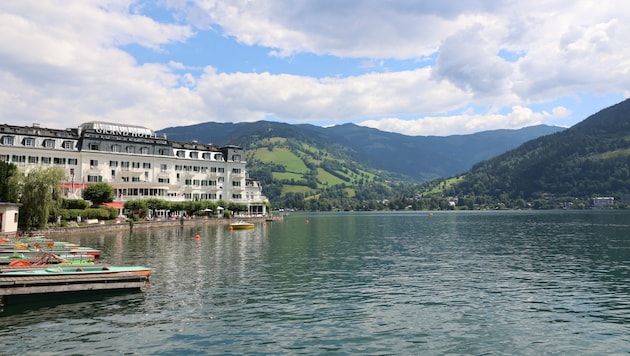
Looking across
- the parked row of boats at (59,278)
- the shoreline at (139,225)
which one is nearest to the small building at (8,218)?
the shoreline at (139,225)

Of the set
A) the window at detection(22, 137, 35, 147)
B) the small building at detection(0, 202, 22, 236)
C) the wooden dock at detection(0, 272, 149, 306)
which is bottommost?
the wooden dock at detection(0, 272, 149, 306)

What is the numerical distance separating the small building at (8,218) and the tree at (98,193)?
127 ft

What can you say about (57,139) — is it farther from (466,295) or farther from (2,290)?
(466,295)

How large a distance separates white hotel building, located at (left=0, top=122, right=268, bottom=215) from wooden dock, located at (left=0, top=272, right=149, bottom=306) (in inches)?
3428

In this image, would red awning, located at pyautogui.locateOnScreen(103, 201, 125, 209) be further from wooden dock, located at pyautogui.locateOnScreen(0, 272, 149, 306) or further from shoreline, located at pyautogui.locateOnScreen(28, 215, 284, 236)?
wooden dock, located at pyautogui.locateOnScreen(0, 272, 149, 306)

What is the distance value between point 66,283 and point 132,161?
114 meters

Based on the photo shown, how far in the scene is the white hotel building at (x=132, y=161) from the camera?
12175 cm

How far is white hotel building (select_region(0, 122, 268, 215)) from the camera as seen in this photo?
122 m

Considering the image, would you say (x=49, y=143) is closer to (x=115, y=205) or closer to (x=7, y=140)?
(x=7, y=140)

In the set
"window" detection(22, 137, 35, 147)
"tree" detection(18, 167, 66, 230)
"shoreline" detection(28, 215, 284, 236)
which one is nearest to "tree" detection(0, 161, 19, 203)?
"tree" detection(18, 167, 66, 230)

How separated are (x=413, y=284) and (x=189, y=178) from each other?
12434 centimetres

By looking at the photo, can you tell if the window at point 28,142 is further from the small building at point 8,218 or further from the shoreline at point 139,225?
the small building at point 8,218

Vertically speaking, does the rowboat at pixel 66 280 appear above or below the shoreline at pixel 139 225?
below

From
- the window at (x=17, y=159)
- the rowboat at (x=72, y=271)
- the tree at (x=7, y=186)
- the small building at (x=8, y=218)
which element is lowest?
the rowboat at (x=72, y=271)
